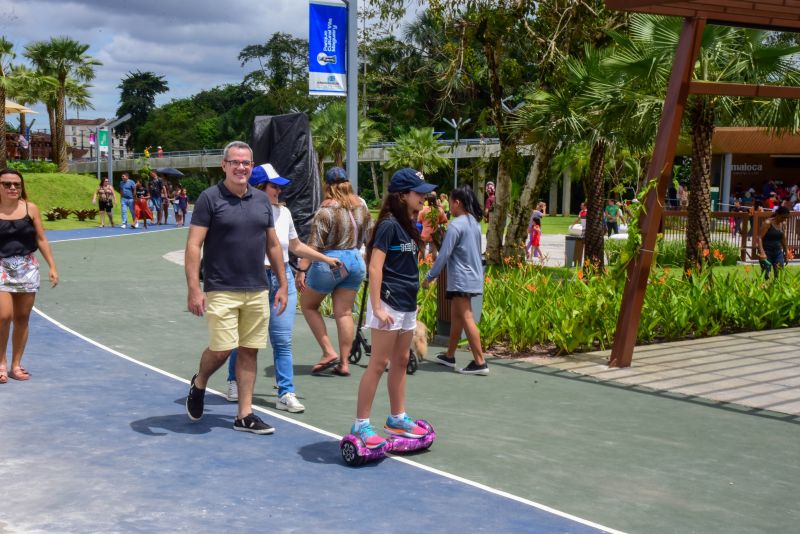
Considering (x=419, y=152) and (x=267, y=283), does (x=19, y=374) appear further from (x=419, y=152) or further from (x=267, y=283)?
(x=419, y=152)

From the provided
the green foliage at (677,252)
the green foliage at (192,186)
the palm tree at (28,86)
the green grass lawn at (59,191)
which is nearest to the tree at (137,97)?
the green foliage at (192,186)

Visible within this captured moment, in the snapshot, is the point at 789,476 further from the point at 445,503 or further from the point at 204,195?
the point at 204,195

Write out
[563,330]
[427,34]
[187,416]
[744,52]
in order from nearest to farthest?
[187,416] < [563,330] < [744,52] < [427,34]

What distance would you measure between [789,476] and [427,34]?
6758 cm

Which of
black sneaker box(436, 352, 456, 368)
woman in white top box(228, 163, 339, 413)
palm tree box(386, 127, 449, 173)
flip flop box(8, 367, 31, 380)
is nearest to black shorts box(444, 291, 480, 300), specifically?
black sneaker box(436, 352, 456, 368)

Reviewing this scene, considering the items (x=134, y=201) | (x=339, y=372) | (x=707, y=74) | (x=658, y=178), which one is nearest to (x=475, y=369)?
(x=339, y=372)

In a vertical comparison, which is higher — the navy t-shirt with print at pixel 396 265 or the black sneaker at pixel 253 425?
the navy t-shirt with print at pixel 396 265

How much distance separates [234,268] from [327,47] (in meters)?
6.61

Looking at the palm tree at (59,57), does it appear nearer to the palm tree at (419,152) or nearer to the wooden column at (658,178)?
the palm tree at (419,152)

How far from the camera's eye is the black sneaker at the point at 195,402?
647 cm

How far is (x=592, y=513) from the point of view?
491 centimetres

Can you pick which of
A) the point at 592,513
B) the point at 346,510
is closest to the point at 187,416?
the point at 346,510

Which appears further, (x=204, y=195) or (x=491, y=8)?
(x=491, y=8)

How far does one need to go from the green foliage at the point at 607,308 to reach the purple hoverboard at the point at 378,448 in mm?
4263
